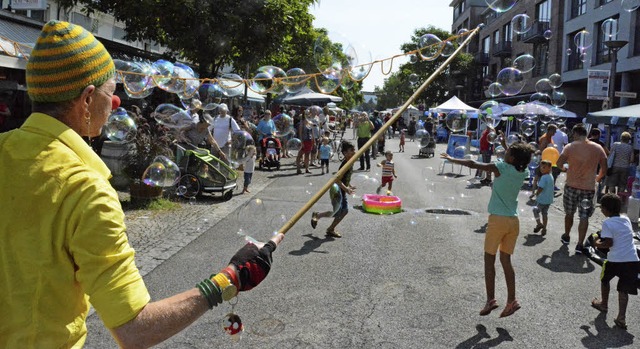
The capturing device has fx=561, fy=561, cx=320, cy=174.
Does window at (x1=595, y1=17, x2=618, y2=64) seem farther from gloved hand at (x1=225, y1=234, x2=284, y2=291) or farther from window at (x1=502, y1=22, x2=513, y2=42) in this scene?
gloved hand at (x1=225, y1=234, x2=284, y2=291)

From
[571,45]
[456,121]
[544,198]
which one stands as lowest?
[544,198]

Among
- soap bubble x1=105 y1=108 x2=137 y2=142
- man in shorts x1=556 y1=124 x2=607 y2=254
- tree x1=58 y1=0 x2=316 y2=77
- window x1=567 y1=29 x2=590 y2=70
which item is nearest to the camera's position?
man in shorts x1=556 y1=124 x2=607 y2=254

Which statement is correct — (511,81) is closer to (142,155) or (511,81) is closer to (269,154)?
(142,155)

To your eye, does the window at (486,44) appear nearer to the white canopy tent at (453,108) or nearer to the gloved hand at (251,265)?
the white canopy tent at (453,108)

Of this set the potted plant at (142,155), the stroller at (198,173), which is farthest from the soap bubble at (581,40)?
the potted plant at (142,155)

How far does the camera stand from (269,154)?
17312 millimetres

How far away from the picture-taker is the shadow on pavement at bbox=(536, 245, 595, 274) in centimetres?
691

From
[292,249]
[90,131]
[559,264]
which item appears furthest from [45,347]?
[559,264]

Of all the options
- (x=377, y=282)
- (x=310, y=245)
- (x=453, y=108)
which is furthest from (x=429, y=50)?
(x=453, y=108)

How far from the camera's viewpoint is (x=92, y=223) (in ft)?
4.71

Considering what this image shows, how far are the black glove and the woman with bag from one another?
12.4m

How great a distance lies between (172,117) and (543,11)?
3496 centimetres

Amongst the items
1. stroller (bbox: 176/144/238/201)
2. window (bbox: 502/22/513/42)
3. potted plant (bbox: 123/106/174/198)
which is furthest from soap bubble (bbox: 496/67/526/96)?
window (bbox: 502/22/513/42)

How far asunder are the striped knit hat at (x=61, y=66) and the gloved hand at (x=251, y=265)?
2.33 feet
